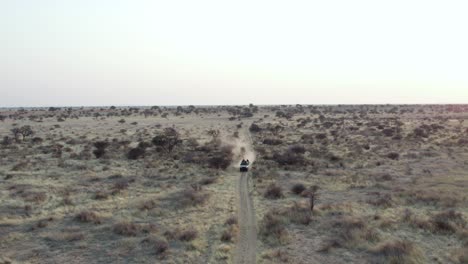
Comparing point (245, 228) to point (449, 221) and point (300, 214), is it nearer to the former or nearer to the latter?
point (300, 214)

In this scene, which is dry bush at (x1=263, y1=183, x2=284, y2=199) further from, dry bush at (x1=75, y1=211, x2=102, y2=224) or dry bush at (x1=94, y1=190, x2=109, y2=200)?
dry bush at (x1=75, y1=211, x2=102, y2=224)

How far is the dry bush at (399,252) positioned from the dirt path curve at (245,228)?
5.02 meters

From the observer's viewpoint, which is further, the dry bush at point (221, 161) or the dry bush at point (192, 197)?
the dry bush at point (221, 161)

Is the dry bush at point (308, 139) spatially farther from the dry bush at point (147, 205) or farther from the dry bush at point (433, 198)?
the dry bush at point (147, 205)

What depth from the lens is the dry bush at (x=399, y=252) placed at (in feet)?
55.2

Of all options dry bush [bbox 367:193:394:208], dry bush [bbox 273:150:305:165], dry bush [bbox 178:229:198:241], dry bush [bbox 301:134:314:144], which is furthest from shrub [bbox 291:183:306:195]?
dry bush [bbox 301:134:314:144]

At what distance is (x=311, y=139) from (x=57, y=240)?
145 ft

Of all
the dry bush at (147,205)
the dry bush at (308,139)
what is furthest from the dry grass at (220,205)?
the dry bush at (308,139)

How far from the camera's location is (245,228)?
21375 mm

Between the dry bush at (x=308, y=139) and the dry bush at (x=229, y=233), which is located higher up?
the dry bush at (x=308, y=139)

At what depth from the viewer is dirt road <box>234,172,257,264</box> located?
17688 millimetres

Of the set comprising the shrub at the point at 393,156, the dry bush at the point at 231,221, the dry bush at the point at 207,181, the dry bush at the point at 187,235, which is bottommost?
the dry bush at the point at 187,235

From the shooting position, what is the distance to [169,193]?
95.2 feet

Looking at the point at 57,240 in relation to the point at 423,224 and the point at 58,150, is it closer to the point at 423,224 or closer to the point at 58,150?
the point at 423,224
